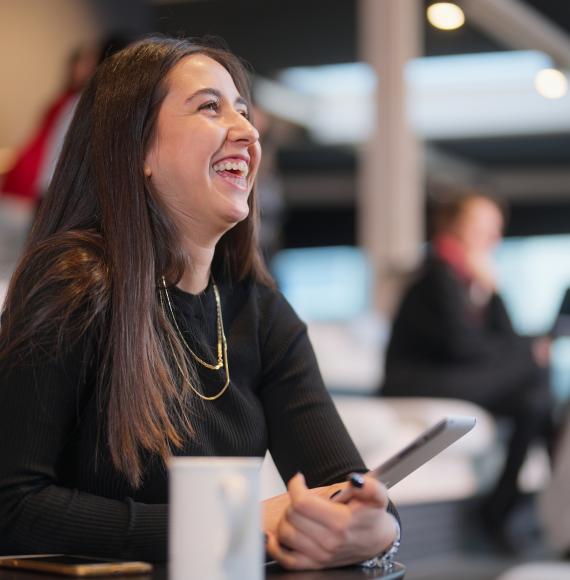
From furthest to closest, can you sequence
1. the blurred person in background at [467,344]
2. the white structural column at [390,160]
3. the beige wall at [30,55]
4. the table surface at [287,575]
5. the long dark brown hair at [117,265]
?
1. the white structural column at [390,160]
2. the beige wall at [30,55]
3. the blurred person in background at [467,344]
4. the long dark brown hair at [117,265]
5. the table surface at [287,575]

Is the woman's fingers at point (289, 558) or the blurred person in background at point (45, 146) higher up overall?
the blurred person in background at point (45, 146)

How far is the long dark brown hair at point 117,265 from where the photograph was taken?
1243mm

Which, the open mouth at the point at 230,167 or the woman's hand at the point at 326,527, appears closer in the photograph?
the woman's hand at the point at 326,527

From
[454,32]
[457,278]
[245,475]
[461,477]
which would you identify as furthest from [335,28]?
[245,475]

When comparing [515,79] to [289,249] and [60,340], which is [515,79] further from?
[60,340]

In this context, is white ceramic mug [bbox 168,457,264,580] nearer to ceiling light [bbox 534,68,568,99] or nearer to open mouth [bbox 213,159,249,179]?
open mouth [bbox 213,159,249,179]

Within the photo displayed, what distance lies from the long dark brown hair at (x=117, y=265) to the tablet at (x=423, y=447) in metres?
0.29

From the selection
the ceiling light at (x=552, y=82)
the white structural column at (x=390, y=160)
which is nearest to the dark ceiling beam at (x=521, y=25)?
the ceiling light at (x=552, y=82)

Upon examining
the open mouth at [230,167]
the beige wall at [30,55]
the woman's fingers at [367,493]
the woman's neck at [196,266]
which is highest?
the beige wall at [30,55]

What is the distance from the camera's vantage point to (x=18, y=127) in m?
5.70

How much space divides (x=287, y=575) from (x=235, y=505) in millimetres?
270

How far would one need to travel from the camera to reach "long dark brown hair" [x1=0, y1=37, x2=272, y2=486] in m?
1.24

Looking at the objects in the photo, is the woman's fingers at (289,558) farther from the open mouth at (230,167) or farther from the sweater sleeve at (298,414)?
the open mouth at (230,167)

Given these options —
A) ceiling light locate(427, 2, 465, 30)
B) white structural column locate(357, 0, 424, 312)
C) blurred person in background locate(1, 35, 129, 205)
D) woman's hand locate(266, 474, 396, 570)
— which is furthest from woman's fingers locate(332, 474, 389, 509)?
ceiling light locate(427, 2, 465, 30)
